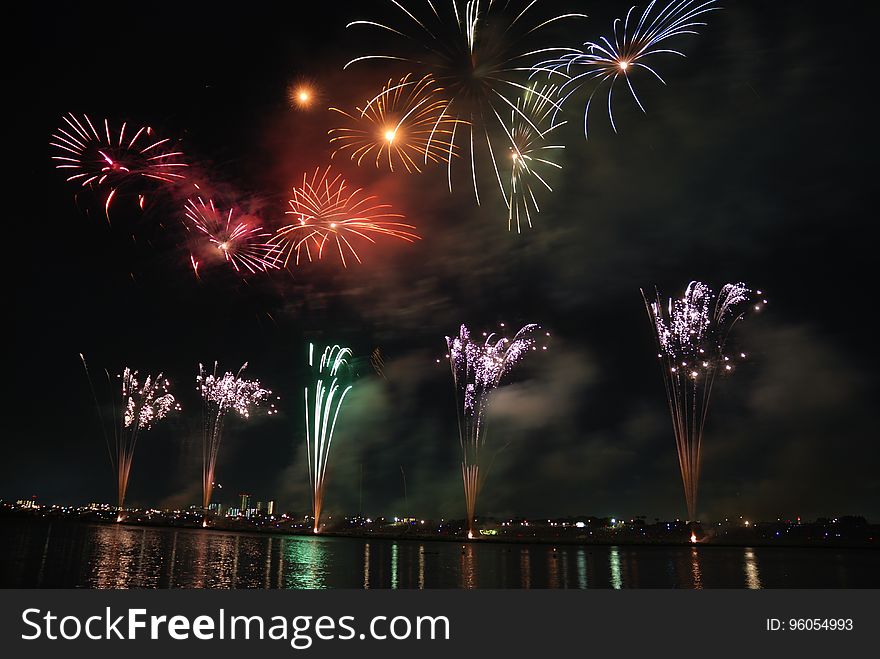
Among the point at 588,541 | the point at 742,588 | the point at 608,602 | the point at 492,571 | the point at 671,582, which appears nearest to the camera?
the point at 608,602

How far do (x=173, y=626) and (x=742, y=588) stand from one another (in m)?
29.0

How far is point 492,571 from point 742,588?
1406 centimetres

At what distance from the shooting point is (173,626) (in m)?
12.4

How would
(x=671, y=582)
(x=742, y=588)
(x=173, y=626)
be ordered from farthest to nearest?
(x=671, y=582) < (x=742, y=588) < (x=173, y=626)

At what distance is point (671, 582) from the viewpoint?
1309 inches

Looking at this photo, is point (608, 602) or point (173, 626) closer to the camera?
point (173, 626)

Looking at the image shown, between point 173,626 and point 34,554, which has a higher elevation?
point 34,554

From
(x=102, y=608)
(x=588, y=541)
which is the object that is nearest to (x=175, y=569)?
(x=102, y=608)

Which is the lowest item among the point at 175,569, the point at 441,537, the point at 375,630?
the point at 375,630

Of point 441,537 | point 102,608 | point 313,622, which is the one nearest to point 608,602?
point 313,622

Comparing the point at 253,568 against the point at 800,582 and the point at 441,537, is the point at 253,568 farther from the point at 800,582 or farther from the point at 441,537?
the point at 441,537

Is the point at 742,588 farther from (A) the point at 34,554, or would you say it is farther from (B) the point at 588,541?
(B) the point at 588,541

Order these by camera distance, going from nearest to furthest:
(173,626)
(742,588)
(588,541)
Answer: (173,626)
(742,588)
(588,541)

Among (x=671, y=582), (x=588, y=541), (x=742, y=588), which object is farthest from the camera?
(x=588, y=541)
